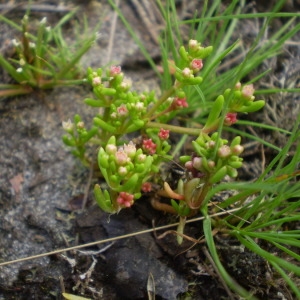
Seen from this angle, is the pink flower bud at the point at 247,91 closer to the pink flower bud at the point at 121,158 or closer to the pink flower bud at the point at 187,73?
the pink flower bud at the point at 187,73

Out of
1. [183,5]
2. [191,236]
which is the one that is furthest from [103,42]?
[191,236]

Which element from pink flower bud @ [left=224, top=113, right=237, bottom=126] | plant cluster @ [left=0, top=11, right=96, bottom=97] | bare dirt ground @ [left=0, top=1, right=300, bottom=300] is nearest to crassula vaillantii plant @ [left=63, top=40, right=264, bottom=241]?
pink flower bud @ [left=224, top=113, right=237, bottom=126]

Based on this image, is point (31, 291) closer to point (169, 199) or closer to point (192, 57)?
point (169, 199)

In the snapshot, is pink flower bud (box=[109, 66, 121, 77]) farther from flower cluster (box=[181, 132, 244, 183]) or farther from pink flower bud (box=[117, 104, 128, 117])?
flower cluster (box=[181, 132, 244, 183])

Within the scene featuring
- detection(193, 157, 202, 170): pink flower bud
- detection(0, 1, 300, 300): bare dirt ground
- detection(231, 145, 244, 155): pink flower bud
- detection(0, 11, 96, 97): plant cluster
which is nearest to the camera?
detection(231, 145, 244, 155): pink flower bud

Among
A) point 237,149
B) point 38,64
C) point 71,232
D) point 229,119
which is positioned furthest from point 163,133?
point 38,64

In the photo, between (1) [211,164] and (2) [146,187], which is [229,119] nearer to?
(1) [211,164]
